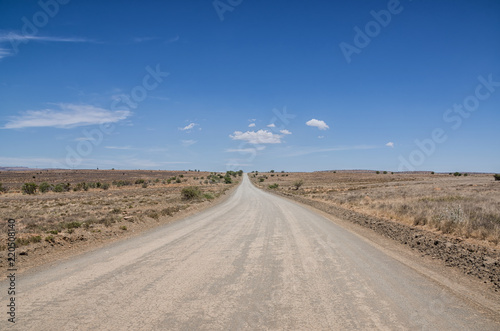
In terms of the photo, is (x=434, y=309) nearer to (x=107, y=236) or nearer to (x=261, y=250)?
(x=261, y=250)

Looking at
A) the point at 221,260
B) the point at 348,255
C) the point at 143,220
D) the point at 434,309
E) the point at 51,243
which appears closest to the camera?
the point at 434,309

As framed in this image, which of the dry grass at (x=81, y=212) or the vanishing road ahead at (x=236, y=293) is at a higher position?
the vanishing road ahead at (x=236, y=293)

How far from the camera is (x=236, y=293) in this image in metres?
5.18

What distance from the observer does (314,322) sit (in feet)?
13.5

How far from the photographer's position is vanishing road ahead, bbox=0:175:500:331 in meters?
4.13

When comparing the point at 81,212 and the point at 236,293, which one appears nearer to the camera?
the point at 236,293

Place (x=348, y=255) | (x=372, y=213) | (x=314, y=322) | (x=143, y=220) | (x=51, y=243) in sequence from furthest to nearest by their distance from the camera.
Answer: (x=372, y=213), (x=143, y=220), (x=51, y=243), (x=348, y=255), (x=314, y=322)

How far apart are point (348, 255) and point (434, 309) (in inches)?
139

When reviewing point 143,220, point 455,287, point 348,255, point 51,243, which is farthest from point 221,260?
point 143,220

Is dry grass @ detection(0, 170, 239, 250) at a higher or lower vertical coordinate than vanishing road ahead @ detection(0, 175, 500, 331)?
lower

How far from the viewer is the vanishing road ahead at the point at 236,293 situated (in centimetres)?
413

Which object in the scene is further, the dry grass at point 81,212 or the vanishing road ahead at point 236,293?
the dry grass at point 81,212

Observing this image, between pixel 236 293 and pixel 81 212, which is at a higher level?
pixel 236 293

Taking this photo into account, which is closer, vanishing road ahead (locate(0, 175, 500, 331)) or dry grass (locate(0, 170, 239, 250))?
vanishing road ahead (locate(0, 175, 500, 331))
